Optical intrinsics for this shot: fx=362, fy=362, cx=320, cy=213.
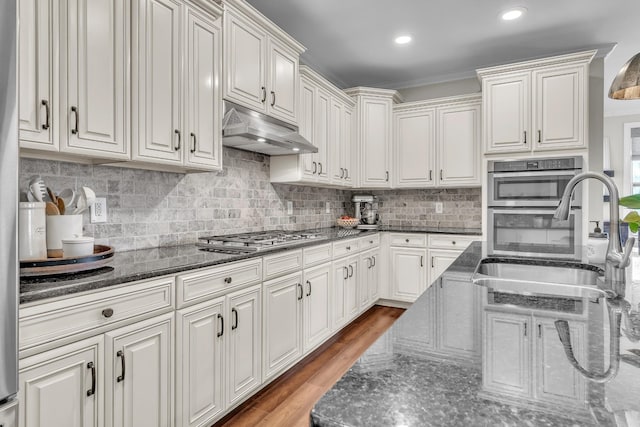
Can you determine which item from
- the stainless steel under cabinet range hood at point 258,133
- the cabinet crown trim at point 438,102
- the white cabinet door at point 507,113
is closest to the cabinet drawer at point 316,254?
the stainless steel under cabinet range hood at point 258,133

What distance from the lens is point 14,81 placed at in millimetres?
841

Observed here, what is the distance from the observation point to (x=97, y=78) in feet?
5.24

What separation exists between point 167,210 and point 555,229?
3.42m

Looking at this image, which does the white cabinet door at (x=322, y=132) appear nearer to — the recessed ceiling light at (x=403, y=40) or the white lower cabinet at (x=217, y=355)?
the recessed ceiling light at (x=403, y=40)

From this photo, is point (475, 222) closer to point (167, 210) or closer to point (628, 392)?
point (167, 210)

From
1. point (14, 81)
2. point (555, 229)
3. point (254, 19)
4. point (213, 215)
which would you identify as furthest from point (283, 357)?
point (555, 229)

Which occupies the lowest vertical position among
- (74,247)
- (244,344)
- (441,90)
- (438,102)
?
(244,344)

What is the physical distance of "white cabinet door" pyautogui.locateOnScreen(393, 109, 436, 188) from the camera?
4273mm

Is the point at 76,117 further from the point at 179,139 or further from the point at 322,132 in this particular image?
the point at 322,132

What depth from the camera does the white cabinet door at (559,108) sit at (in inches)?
133

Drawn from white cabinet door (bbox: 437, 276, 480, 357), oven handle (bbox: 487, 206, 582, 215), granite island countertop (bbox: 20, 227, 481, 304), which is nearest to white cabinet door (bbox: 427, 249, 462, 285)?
oven handle (bbox: 487, 206, 582, 215)

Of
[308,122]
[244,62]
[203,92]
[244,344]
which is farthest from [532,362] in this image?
[308,122]

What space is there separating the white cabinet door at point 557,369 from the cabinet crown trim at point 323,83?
9.89 ft

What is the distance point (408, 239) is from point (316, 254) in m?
1.61
